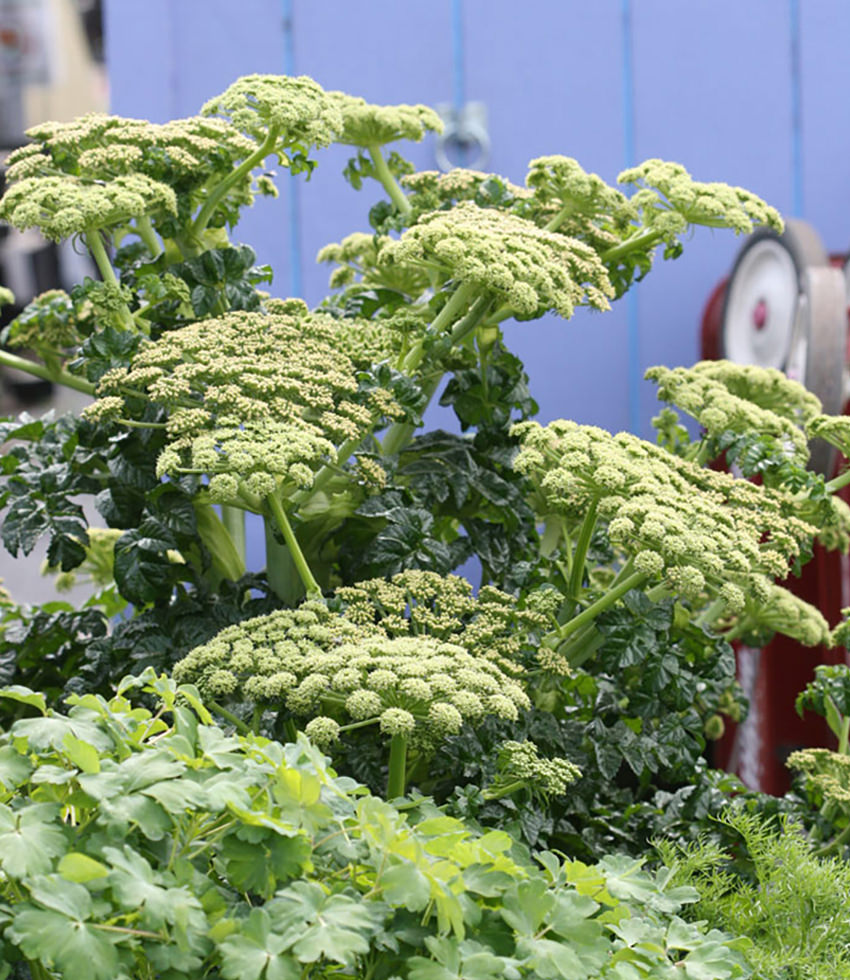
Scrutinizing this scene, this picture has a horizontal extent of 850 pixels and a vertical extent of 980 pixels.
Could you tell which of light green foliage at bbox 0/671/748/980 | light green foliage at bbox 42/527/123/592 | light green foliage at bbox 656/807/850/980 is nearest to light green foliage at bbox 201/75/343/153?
light green foliage at bbox 42/527/123/592

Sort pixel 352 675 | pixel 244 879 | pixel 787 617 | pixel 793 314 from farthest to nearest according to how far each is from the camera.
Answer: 1. pixel 793 314
2. pixel 787 617
3. pixel 352 675
4. pixel 244 879

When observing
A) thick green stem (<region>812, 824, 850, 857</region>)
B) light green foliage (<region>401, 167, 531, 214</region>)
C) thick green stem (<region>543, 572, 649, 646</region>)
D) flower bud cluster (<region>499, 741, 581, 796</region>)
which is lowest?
thick green stem (<region>812, 824, 850, 857</region>)

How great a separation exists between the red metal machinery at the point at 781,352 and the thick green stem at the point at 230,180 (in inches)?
40.4

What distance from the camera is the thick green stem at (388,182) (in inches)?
65.3

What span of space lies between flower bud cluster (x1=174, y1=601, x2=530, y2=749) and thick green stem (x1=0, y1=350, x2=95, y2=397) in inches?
19.0

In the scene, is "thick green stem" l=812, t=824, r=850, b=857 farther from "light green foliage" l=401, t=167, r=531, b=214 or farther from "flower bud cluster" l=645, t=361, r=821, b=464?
"light green foliage" l=401, t=167, r=531, b=214

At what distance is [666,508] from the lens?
1239 mm

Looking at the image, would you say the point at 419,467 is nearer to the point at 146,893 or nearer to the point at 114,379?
the point at 114,379

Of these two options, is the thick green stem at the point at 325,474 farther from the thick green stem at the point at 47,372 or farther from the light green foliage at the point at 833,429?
the light green foliage at the point at 833,429

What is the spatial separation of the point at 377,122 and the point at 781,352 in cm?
98

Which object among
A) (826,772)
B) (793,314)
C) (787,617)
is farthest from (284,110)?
(793,314)

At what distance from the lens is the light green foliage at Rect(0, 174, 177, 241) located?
133 centimetres

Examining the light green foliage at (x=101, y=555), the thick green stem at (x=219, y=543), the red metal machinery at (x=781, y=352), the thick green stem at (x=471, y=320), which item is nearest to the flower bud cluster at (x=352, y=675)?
the thick green stem at (x=219, y=543)

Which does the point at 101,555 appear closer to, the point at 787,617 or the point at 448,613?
the point at 448,613
